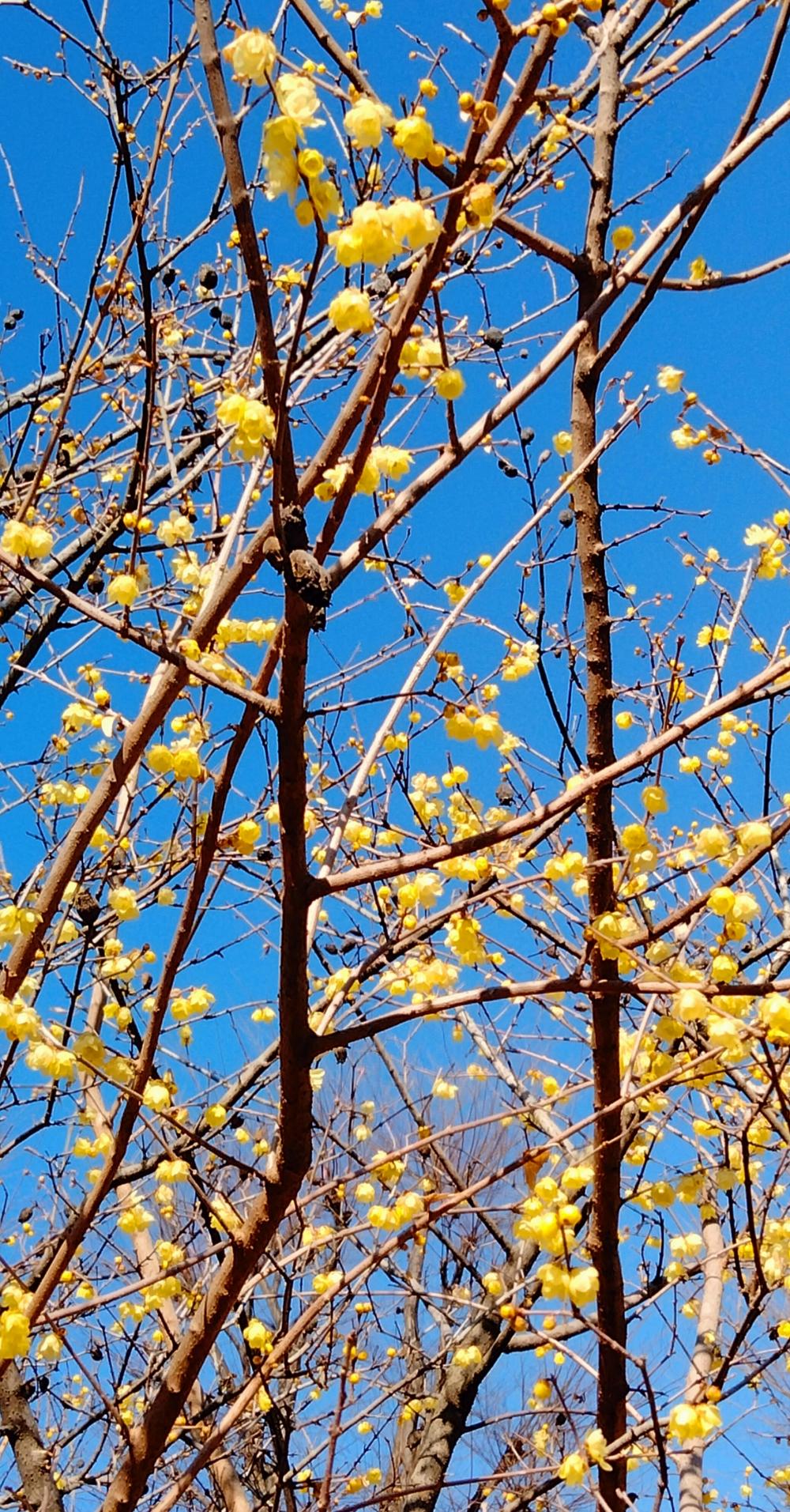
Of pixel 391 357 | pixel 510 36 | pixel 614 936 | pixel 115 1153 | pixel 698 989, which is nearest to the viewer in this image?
pixel 510 36

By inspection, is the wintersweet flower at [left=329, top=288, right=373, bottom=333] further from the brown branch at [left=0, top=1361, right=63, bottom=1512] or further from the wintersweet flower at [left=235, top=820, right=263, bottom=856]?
the brown branch at [left=0, top=1361, right=63, bottom=1512]

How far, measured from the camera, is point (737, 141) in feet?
8.06

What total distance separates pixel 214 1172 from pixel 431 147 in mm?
5066

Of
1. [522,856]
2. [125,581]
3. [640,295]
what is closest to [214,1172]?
[522,856]

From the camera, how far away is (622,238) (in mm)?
2889

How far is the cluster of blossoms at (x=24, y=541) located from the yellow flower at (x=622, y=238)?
1.66 metres

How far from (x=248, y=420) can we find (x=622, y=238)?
1.54 m

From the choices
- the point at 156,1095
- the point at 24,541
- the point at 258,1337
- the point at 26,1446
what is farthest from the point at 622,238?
the point at 26,1446

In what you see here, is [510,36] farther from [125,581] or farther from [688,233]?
[125,581]

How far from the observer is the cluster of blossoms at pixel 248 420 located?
1859mm

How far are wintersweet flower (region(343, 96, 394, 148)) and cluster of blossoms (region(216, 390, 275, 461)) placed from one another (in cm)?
44

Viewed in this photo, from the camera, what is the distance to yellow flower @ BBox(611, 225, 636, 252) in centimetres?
288

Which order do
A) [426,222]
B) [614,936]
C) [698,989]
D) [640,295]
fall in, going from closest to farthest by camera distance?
1. [426,222]
2. [698,989]
3. [640,295]
4. [614,936]

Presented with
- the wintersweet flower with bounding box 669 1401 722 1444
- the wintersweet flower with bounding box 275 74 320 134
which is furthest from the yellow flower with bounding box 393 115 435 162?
the wintersweet flower with bounding box 669 1401 722 1444
